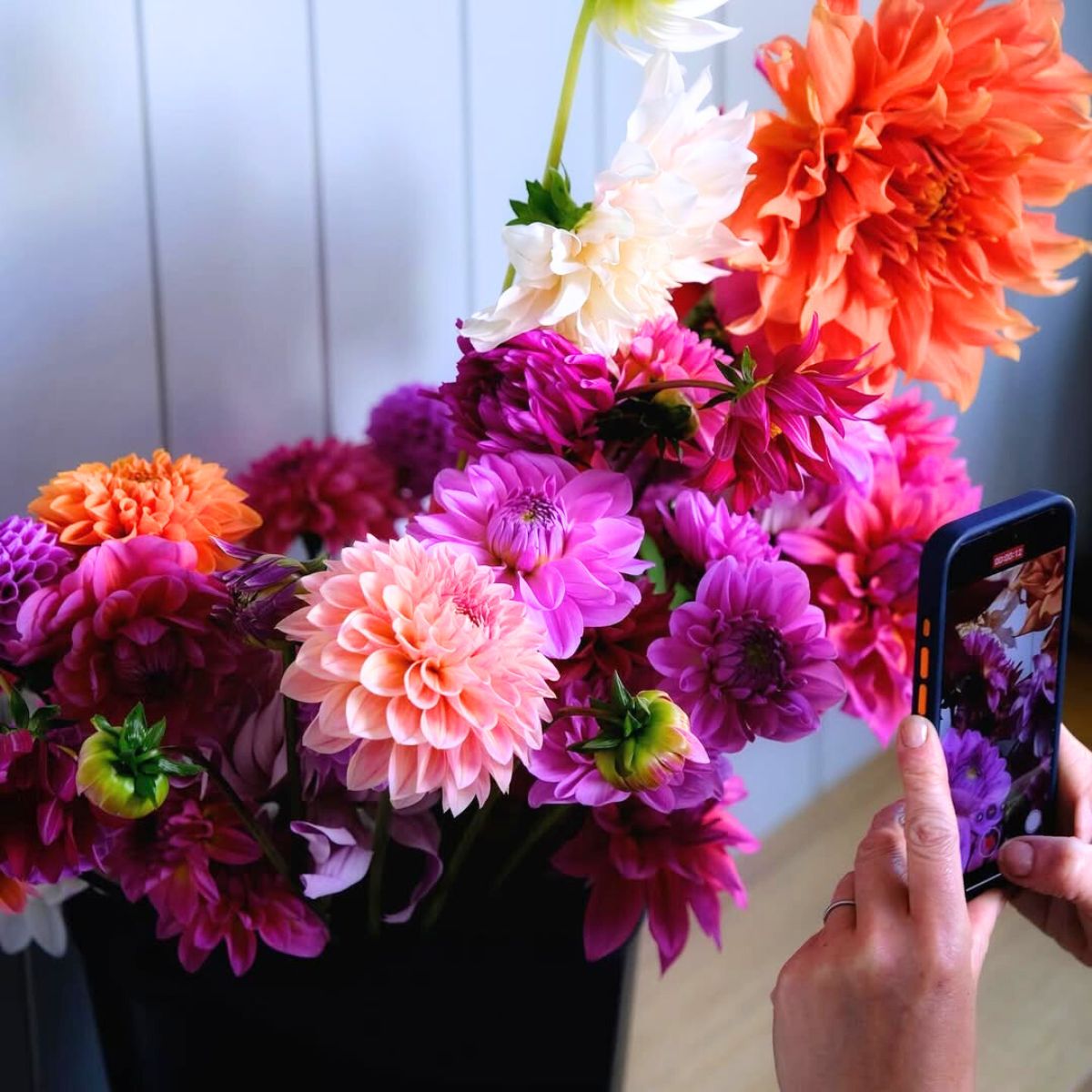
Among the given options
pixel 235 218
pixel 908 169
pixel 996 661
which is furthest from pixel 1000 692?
pixel 235 218

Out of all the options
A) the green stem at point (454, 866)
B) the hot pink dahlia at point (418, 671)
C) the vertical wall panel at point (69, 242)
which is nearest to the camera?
the hot pink dahlia at point (418, 671)

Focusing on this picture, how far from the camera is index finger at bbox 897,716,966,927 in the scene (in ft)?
1.56

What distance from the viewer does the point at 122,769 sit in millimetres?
391

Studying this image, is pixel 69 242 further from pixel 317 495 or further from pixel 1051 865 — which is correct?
pixel 1051 865

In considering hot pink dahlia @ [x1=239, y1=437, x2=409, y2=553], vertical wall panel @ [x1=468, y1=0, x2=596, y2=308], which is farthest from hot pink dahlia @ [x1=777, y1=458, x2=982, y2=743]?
vertical wall panel @ [x1=468, y1=0, x2=596, y2=308]

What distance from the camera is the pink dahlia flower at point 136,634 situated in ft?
1.47

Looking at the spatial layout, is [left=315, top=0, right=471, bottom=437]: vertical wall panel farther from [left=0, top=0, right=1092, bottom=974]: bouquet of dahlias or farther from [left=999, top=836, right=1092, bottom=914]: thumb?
[left=999, top=836, right=1092, bottom=914]: thumb

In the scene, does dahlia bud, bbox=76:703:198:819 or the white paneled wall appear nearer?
dahlia bud, bbox=76:703:198:819

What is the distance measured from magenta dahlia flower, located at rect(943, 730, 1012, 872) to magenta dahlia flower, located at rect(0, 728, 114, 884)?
1.12ft

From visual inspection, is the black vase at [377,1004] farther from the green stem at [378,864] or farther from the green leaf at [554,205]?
the green leaf at [554,205]

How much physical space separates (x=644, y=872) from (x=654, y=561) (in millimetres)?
122

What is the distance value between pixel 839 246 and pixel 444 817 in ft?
0.94

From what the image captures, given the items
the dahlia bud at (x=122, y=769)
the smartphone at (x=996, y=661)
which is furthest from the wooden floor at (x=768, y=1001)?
the dahlia bud at (x=122, y=769)

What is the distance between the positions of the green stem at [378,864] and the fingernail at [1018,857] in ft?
0.94
